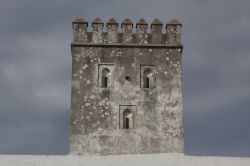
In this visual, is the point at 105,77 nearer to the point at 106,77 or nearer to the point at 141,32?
the point at 106,77

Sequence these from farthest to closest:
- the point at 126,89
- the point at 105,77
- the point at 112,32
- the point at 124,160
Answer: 1. the point at 112,32
2. the point at 105,77
3. the point at 126,89
4. the point at 124,160

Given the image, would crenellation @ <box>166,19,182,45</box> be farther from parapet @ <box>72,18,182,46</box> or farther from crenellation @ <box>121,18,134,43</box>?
crenellation @ <box>121,18,134,43</box>

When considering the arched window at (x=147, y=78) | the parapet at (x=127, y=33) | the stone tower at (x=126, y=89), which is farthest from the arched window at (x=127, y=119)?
the parapet at (x=127, y=33)

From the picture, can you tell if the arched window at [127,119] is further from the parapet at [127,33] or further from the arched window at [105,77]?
the parapet at [127,33]

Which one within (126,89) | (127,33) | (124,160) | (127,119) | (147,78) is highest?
(127,33)

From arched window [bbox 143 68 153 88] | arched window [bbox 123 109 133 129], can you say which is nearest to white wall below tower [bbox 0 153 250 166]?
arched window [bbox 123 109 133 129]

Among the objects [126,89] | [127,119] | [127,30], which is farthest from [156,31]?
[127,119]

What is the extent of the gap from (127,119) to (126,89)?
1.11 meters

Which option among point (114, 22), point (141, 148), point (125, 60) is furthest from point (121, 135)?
point (114, 22)

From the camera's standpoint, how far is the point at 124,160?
2108cm

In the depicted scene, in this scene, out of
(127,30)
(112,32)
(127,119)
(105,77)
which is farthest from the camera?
(127,30)

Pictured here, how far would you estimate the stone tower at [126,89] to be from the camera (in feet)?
80.4

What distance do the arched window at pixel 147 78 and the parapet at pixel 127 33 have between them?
1089 millimetres

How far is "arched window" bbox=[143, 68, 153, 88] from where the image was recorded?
2530cm
